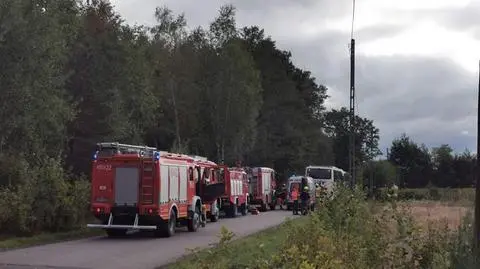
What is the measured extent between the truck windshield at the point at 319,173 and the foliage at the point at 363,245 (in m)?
44.7

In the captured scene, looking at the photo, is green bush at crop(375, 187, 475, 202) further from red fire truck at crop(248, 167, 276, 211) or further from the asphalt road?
red fire truck at crop(248, 167, 276, 211)

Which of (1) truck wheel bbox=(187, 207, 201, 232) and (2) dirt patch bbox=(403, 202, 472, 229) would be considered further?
(1) truck wheel bbox=(187, 207, 201, 232)

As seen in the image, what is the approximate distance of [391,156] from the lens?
141625 millimetres

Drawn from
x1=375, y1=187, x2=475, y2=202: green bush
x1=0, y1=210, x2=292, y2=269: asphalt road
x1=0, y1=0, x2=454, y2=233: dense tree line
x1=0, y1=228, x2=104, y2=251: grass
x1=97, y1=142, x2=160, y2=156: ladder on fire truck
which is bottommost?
x1=0, y1=210, x2=292, y2=269: asphalt road

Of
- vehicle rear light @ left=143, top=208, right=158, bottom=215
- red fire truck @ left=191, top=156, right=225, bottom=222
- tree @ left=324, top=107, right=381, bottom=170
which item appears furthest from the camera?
tree @ left=324, top=107, right=381, bottom=170

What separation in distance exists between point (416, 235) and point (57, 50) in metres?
22.1

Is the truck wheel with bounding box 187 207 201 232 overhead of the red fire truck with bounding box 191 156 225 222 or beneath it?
beneath

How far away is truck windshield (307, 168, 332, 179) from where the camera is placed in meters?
58.4

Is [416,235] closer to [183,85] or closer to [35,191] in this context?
[35,191]

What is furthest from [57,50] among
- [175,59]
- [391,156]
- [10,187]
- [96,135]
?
[391,156]

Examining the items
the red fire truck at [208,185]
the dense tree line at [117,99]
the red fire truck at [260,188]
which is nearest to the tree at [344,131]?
the dense tree line at [117,99]

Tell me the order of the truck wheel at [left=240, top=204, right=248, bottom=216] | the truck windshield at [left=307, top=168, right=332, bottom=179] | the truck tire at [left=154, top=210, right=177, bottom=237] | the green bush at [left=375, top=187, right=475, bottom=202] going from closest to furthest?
the green bush at [left=375, top=187, right=475, bottom=202], the truck tire at [left=154, top=210, right=177, bottom=237], the truck wheel at [left=240, top=204, right=248, bottom=216], the truck windshield at [left=307, top=168, right=332, bottom=179]

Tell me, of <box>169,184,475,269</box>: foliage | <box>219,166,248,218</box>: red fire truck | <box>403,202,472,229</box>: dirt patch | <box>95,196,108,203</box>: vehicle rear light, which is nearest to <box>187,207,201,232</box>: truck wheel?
<box>95,196,108,203</box>: vehicle rear light

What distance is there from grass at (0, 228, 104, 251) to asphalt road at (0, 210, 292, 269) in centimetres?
70
